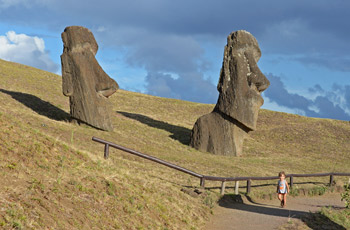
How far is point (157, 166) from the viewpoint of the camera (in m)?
18.0

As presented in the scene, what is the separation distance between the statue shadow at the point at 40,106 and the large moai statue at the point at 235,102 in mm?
8279

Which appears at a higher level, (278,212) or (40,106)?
(40,106)

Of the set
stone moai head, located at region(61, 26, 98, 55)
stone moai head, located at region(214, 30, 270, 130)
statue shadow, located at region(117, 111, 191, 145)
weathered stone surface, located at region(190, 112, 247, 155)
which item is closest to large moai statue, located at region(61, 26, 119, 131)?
stone moai head, located at region(61, 26, 98, 55)

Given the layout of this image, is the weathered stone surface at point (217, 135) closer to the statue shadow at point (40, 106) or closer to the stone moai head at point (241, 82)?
the stone moai head at point (241, 82)

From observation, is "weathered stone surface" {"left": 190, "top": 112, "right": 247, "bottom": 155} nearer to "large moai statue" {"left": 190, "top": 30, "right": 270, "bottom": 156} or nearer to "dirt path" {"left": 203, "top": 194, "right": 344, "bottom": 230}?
"large moai statue" {"left": 190, "top": 30, "right": 270, "bottom": 156}

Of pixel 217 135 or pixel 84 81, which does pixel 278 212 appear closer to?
pixel 217 135

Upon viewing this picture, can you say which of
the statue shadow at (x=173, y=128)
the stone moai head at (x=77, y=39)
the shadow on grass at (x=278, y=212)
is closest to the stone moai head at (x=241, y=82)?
the statue shadow at (x=173, y=128)

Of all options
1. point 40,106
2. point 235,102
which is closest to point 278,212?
point 235,102

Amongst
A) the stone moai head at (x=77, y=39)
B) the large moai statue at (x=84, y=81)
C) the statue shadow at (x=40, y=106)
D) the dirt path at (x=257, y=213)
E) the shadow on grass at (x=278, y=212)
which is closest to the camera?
the dirt path at (x=257, y=213)

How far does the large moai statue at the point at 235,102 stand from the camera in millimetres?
Answer: 25797

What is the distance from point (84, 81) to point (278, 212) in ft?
49.1

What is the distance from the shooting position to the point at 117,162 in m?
15.8

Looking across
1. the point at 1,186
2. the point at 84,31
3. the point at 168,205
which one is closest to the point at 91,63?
the point at 84,31

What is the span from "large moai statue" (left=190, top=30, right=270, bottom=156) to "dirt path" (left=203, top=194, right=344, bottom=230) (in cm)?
947
